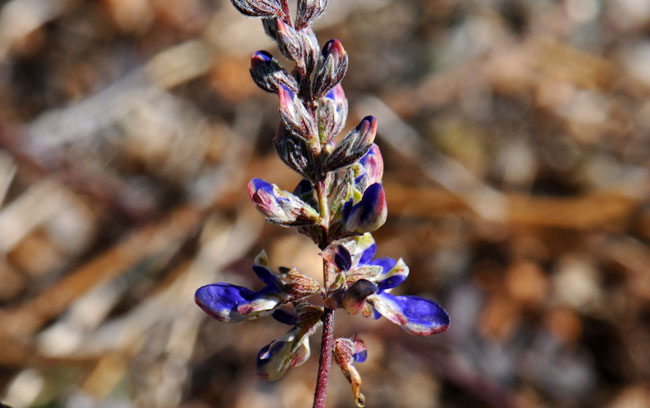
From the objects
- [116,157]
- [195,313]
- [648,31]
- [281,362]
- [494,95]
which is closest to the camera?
[281,362]

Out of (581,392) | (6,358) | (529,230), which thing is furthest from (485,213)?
(6,358)

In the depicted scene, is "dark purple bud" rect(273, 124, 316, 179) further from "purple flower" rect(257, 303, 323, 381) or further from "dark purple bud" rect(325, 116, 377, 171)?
"purple flower" rect(257, 303, 323, 381)

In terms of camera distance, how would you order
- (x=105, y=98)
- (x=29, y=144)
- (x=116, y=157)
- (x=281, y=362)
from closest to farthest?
(x=281, y=362) < (x=29, y=144) < (x=105, y=98) < (x=116, y=157)

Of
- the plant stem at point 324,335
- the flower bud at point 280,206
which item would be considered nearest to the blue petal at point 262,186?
the flower bud at point 280,206

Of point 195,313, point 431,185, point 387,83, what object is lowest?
point 195,313

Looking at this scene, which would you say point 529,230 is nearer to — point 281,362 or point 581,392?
point 581,392

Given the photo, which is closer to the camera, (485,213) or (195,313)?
(195,313)

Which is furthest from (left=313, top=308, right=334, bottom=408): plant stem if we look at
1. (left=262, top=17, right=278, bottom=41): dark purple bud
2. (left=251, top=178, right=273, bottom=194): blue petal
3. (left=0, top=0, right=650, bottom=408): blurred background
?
(left=0, top=0, right=650, bottom=408): blurred background

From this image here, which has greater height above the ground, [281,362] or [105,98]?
[281,362]
